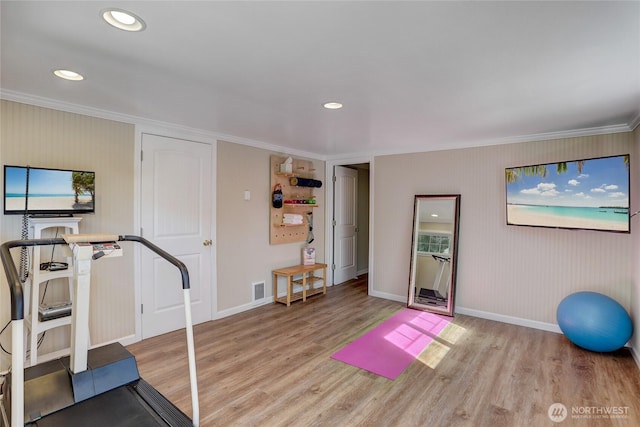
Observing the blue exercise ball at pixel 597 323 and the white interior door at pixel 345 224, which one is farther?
the white interior door at pixel 345 224

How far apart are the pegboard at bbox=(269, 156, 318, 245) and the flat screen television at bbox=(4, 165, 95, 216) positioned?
2245 mm

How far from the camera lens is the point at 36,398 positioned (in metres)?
1.79

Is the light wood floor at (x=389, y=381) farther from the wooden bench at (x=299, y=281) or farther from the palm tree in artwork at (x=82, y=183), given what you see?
the palm tree in artwork at (x=82, y=183)

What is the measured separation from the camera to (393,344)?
332 centimetres

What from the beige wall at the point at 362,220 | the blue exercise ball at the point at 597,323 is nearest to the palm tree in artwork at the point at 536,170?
the blue exercise ball at the point at 597,323

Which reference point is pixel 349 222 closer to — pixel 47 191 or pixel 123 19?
pixel 47 191

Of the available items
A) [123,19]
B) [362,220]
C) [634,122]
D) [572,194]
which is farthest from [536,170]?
[123,19]

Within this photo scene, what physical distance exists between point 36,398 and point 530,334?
4288mm

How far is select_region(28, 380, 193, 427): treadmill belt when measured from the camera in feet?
5.57

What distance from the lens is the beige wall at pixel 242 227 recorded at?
4027 millimetres

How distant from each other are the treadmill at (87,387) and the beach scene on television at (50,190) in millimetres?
957

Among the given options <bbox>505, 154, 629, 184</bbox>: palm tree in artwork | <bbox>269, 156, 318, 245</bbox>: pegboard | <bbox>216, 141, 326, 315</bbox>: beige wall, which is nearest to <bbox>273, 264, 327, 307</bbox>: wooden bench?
<bbox>216, 141, 326, 315</bbox>: beige wall

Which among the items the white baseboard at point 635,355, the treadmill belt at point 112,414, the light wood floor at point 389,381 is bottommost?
the light wood floor at point 389,381

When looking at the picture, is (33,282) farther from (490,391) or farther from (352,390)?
(490,391)
